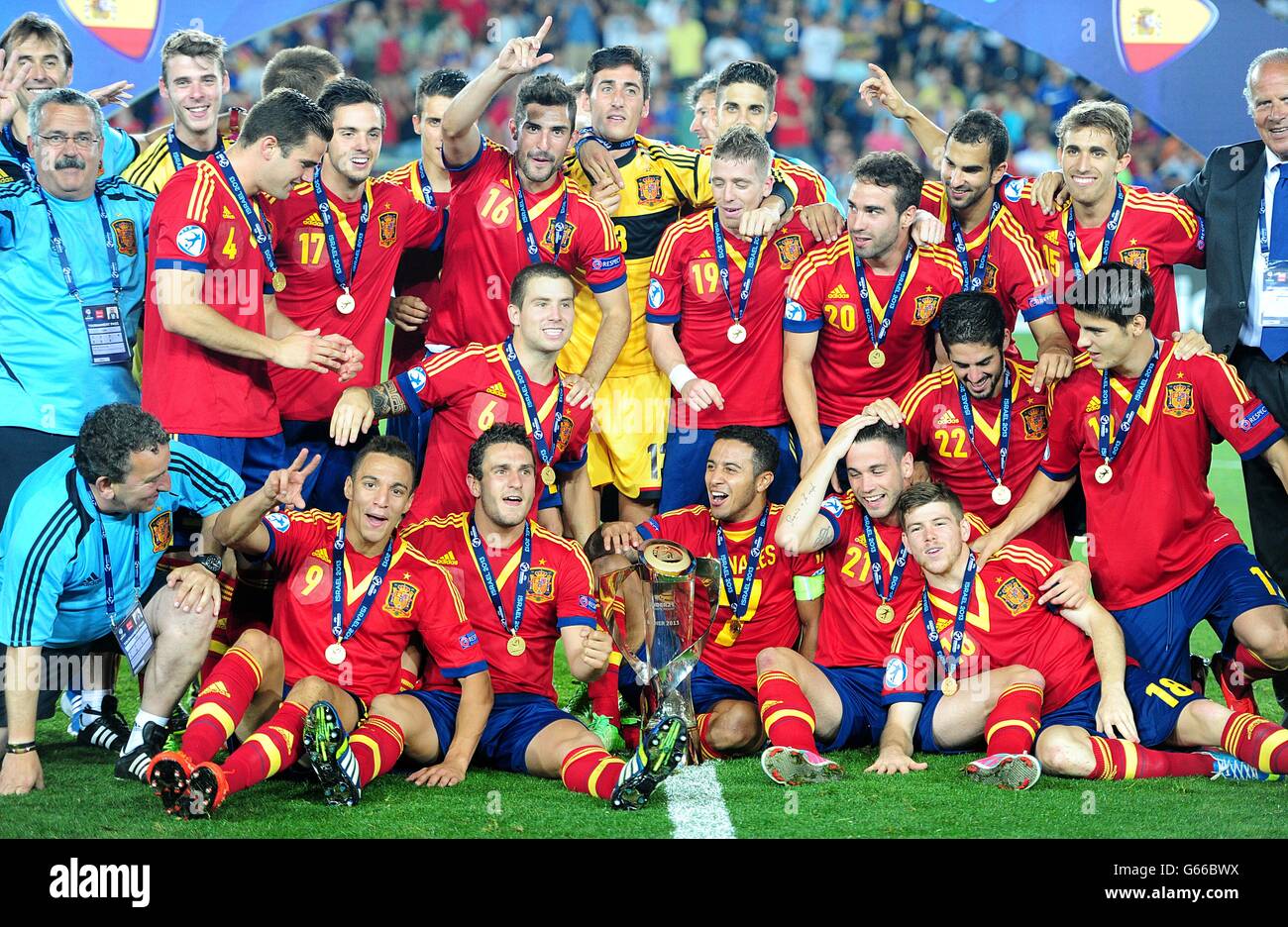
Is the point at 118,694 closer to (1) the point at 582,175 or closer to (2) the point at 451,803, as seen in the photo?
(2) the point at 451,803

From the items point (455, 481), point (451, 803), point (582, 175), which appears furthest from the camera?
point (582, 175)

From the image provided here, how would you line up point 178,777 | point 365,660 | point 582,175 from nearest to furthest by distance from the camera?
point 178,777 → point 365,660 → point 582,175

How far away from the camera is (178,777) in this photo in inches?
161

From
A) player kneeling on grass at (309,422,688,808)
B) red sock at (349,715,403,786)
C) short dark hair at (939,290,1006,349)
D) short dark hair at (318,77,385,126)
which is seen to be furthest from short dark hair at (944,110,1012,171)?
red sock at (349,715,403,786)

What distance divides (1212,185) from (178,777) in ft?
14.0

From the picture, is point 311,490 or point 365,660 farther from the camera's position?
point 311,490

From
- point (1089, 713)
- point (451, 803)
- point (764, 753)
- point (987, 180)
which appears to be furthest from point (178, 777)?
point (987, 180)

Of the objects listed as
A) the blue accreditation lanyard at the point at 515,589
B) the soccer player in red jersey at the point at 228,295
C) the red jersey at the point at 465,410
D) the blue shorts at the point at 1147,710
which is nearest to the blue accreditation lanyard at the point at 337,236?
the soccer player in red jersey at the point at 228,295

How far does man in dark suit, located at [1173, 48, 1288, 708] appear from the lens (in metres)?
5.49

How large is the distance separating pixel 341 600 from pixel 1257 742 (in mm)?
2921

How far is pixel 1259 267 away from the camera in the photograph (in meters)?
5.56

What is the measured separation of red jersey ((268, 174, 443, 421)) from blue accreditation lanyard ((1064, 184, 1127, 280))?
8.22 feet

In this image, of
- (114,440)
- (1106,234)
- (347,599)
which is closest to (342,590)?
(347,599)

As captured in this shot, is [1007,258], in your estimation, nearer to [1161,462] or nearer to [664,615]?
[1161,462]
